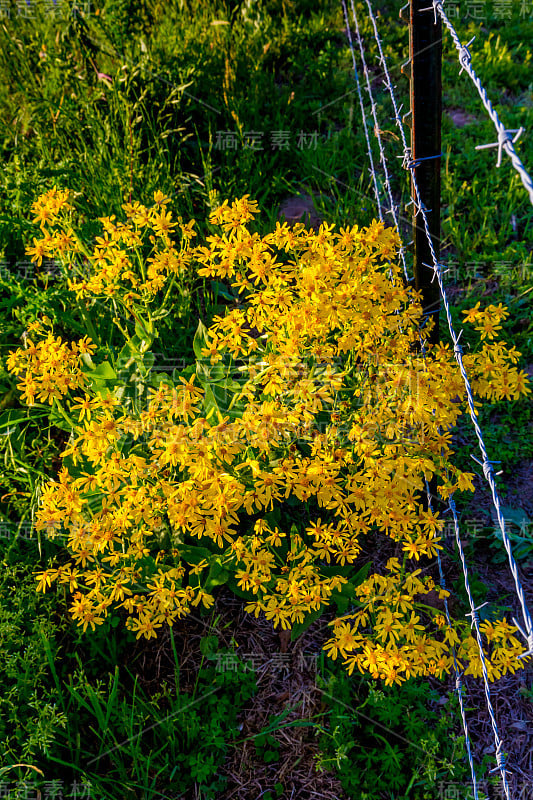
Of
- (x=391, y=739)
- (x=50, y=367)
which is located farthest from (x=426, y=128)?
(x=391, y=739)

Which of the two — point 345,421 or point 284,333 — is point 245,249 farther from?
point 345,421

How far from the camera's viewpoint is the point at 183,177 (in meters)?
3.41

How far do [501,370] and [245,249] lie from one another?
0.89 metres

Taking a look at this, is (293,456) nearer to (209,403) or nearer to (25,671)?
(209,403)

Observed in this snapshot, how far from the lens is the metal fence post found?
1.75 metres

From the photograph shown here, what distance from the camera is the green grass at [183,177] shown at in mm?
1998

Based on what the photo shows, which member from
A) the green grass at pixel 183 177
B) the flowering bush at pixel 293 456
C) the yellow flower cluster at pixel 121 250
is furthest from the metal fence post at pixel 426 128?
the green grass at pixel 183 177

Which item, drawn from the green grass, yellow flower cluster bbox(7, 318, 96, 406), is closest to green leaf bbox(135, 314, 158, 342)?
yellow flower cluster bbox(7, 318, 96, 406)

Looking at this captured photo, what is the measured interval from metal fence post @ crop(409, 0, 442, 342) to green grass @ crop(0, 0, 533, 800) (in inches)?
35.5

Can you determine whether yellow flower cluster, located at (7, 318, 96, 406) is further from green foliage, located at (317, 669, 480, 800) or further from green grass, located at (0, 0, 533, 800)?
green foliage, located at (317, 669, 480, 800)

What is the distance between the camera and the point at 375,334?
1.90 meters

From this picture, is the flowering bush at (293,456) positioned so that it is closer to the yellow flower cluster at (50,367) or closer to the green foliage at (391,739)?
the yellow flower cluster at (50,367)

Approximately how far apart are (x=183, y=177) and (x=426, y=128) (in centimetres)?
182

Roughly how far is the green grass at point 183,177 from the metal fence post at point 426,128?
0.90 meters
